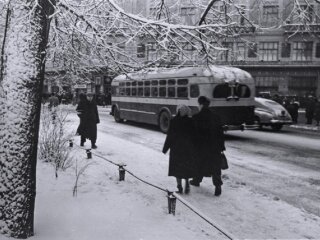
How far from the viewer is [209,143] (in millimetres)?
7305

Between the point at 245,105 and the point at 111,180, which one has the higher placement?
the point at 245,105

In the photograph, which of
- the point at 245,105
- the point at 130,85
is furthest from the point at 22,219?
the point at 130,85

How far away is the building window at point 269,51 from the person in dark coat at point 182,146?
38158mm

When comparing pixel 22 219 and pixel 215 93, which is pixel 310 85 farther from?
pixel 22 219

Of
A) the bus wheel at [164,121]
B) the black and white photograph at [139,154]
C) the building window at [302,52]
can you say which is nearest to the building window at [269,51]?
the building window at [302,52]

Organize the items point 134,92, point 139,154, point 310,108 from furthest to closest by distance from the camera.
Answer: point 310,108
point 134,92
point 139,154

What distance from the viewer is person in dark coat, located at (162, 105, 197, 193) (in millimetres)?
7035

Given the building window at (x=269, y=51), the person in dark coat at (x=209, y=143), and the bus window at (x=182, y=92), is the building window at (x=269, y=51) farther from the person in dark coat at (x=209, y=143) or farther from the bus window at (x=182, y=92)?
the person in dark coat at (x=209, y=143)

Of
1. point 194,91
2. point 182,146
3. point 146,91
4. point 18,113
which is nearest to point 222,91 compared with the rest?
point 194,91

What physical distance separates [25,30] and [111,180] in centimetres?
409

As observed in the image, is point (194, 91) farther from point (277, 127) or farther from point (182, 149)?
point (182, 149)

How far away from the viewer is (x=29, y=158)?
470cm

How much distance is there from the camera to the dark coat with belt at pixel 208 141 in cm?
726

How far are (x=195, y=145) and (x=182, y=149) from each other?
1.34 ft
